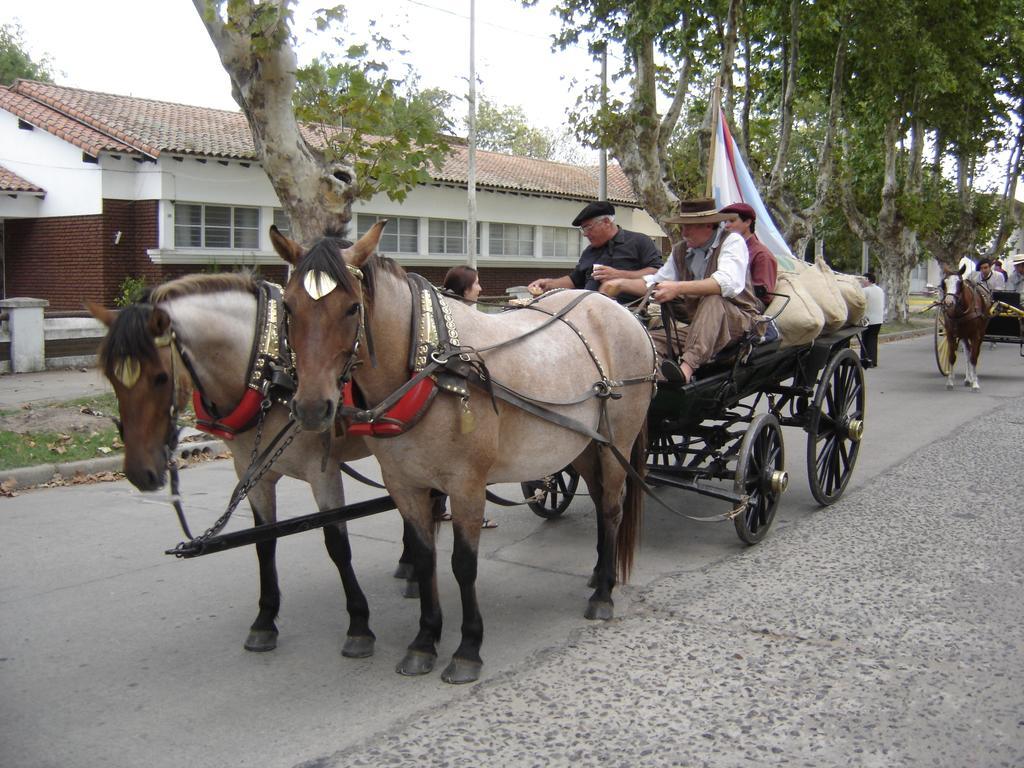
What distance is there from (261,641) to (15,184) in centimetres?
2047

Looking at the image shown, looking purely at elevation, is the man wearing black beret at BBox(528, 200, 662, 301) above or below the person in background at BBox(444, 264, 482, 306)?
above

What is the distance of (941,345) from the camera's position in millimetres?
15234

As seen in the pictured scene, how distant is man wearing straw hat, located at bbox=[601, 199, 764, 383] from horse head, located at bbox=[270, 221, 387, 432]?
2.58 meters

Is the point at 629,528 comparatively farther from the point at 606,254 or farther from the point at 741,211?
the point at 741,211

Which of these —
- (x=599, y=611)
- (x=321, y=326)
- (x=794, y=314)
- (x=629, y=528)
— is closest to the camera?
(x=321, y=326)

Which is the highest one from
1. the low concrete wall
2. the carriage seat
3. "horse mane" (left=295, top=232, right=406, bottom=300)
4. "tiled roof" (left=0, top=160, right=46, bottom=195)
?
"tiled roof" (left=0, top=160, right=46, bottom=195)

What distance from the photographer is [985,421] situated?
11.1 m

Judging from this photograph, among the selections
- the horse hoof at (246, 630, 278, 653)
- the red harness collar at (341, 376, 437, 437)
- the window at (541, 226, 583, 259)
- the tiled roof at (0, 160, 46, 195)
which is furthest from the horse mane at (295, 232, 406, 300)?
the window at (541, 226, 583, 259)

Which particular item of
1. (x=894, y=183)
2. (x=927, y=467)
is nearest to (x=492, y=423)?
(x=927, y=467)

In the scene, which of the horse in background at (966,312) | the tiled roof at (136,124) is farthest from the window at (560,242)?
the horse in background at (966,312)

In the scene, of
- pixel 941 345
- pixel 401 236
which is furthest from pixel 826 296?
pixel 401 236

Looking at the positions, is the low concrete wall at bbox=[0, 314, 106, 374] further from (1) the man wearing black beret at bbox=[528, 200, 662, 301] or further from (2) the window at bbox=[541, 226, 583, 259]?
(2) the window at bbox=[541, 226, 583, 259]

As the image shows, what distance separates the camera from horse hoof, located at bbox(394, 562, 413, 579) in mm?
5410

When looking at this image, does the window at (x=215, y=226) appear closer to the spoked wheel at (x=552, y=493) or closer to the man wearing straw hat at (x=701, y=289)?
the spoked wheel at (x=552, y=493)
